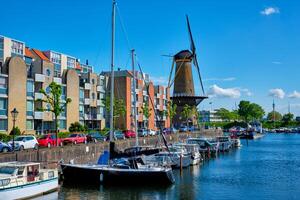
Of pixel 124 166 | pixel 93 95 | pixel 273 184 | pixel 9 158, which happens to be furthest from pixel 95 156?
pixel 93 95

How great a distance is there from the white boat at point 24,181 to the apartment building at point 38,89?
3508 cm

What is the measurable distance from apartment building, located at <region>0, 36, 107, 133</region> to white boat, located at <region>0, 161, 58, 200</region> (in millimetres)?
35083

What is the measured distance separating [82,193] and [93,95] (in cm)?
6149

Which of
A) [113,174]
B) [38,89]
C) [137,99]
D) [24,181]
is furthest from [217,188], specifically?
[137,99]

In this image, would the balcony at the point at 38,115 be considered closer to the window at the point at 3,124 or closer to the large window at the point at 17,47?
the window at the point at 3,124

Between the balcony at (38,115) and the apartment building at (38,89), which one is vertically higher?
the apartment building at (38,89)

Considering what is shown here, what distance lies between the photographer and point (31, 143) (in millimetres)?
49562

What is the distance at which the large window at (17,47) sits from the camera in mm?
78794

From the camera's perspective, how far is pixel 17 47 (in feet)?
264

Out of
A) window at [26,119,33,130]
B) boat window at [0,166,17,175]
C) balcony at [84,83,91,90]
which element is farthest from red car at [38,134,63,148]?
balcony at [84,83,91,90]

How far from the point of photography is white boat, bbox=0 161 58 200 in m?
29.8

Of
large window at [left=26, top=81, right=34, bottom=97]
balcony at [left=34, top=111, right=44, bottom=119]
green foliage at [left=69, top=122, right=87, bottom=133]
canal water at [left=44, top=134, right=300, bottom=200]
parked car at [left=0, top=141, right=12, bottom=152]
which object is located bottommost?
canal water at [left=44, top=134, right=300, bottom=200]

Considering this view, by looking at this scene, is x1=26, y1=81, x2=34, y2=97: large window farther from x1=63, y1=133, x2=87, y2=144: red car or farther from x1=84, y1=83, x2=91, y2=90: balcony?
x1=84, y1=83, x2=91, y2=90: balcony

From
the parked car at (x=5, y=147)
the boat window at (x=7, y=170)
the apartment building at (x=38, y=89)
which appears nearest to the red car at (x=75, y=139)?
the apartment building at (x=38, y=89)
